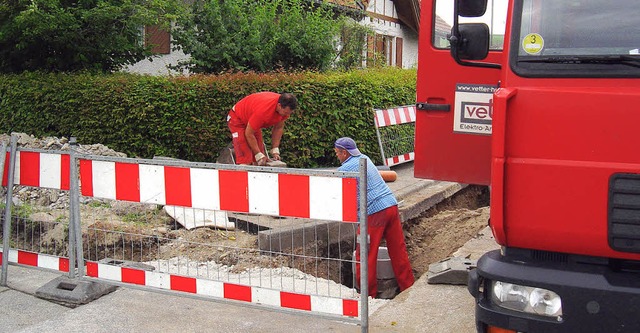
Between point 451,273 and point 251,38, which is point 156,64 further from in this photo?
point 451,273

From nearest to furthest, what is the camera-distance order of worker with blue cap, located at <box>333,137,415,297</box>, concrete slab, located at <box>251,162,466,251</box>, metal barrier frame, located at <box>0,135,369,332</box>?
metal barrier frame, located at <box>0,135,369,332</box> → worker with blue cap, located at <box>333,137,415,297</box> → concrete slab, located at <box>251,162,466,251</box>

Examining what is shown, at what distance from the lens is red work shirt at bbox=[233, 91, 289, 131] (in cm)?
912

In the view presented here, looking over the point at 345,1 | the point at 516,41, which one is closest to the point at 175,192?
the point at 516,41

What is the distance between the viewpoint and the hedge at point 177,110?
12164 mm

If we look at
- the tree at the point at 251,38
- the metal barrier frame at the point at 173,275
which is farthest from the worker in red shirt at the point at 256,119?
the tree at the point at 251,38

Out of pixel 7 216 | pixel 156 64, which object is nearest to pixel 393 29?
pixel 156 64

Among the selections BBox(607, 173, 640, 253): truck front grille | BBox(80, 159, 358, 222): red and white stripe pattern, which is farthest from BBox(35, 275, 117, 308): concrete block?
BBox(607, 173, 640, 253): truck front grille

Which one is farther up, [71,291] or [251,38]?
[251,38]

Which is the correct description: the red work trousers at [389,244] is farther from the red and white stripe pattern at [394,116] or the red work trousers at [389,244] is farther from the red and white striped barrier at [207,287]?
the red and white stripe pattern at [394,116]

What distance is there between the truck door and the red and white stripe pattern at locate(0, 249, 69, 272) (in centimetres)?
304

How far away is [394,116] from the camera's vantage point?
44.8 ft

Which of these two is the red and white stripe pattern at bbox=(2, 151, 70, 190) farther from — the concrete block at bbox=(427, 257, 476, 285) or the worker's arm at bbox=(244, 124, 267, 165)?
the worker's arm at bbox=(244, 124, 267, 165)

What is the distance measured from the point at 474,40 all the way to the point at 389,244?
3945 mm

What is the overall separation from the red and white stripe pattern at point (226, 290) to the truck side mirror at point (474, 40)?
1.80 metres
